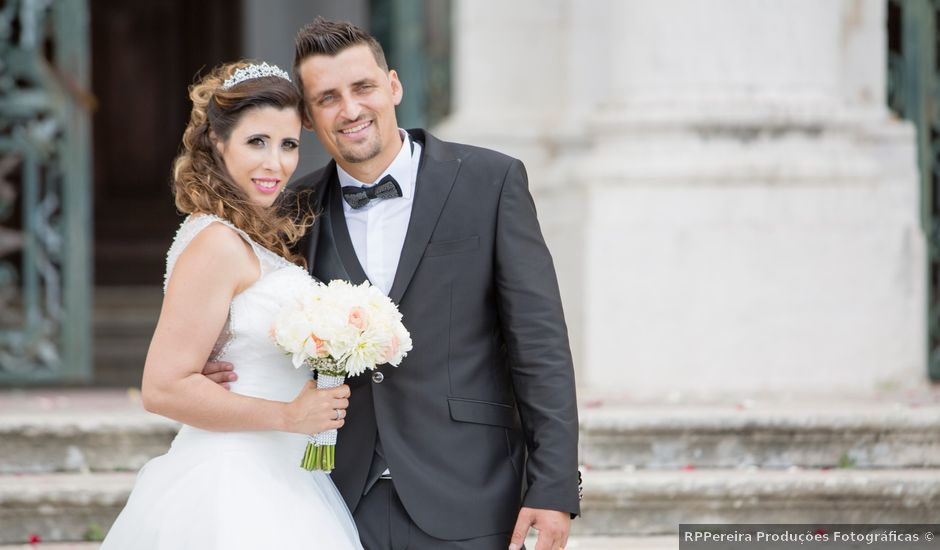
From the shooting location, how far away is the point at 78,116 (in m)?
7.07

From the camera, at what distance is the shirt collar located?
331 cm

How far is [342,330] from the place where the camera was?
2820mm

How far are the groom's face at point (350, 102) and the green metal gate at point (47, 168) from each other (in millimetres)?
4189

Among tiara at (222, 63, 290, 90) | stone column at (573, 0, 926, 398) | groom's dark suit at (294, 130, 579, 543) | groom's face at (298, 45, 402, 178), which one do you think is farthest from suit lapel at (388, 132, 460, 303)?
stone column at (573, 0, 926, 398)

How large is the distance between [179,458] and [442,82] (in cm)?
503

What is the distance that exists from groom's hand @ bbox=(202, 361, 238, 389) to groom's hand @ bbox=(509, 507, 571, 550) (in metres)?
0.79

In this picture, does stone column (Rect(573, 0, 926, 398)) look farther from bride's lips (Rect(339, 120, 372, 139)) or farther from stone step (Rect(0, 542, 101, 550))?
bride's lips (Rect(339, 120, 372, 139))

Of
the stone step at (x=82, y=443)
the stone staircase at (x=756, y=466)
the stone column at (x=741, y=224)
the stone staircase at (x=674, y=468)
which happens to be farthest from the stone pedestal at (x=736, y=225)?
the stone step at (x=82, y=443)

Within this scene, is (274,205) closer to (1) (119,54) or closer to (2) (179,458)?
(2) (179,458)

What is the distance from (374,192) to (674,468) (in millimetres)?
2197

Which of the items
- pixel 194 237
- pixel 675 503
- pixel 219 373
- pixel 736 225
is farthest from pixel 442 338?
pixel 736 225

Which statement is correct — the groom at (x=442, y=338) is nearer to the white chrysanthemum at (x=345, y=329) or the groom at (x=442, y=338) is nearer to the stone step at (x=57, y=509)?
the white chrysanthemum at (x=345, y=329)

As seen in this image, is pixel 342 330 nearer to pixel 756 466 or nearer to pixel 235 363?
pixel 235 363

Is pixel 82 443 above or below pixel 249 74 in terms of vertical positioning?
below
